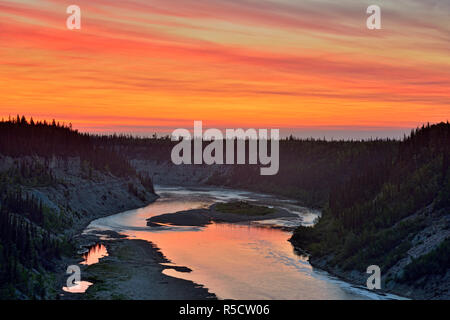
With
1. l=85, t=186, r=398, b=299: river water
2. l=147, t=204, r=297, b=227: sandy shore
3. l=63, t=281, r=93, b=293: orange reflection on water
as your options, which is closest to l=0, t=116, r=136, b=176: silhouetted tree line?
l=85, t=186, r=398, b=299: river water

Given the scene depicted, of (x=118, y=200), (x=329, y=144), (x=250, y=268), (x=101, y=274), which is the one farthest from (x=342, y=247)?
(x=329, y=144)

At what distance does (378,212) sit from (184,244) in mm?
22229

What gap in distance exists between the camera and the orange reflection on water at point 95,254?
54297 millimetres

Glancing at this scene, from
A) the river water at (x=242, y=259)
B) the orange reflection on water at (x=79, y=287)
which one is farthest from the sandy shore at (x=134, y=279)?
the river water at (x=242, y=259)

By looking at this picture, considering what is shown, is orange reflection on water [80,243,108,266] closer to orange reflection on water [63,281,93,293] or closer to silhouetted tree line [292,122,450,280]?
orange reflection on water [63,281,93,293]

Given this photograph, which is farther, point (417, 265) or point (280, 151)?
point (280, 151)

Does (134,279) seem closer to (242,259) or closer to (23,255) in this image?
(23,255)

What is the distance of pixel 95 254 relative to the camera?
57812 millimetres

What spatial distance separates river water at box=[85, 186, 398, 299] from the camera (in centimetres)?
4441

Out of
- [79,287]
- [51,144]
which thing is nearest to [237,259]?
[79,287]

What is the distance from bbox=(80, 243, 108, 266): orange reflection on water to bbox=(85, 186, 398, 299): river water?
6265 millimetres

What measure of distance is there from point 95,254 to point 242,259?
50.1 feet

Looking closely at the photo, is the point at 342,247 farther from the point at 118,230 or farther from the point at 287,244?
the point at 118,230

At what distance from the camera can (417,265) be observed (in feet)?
144
